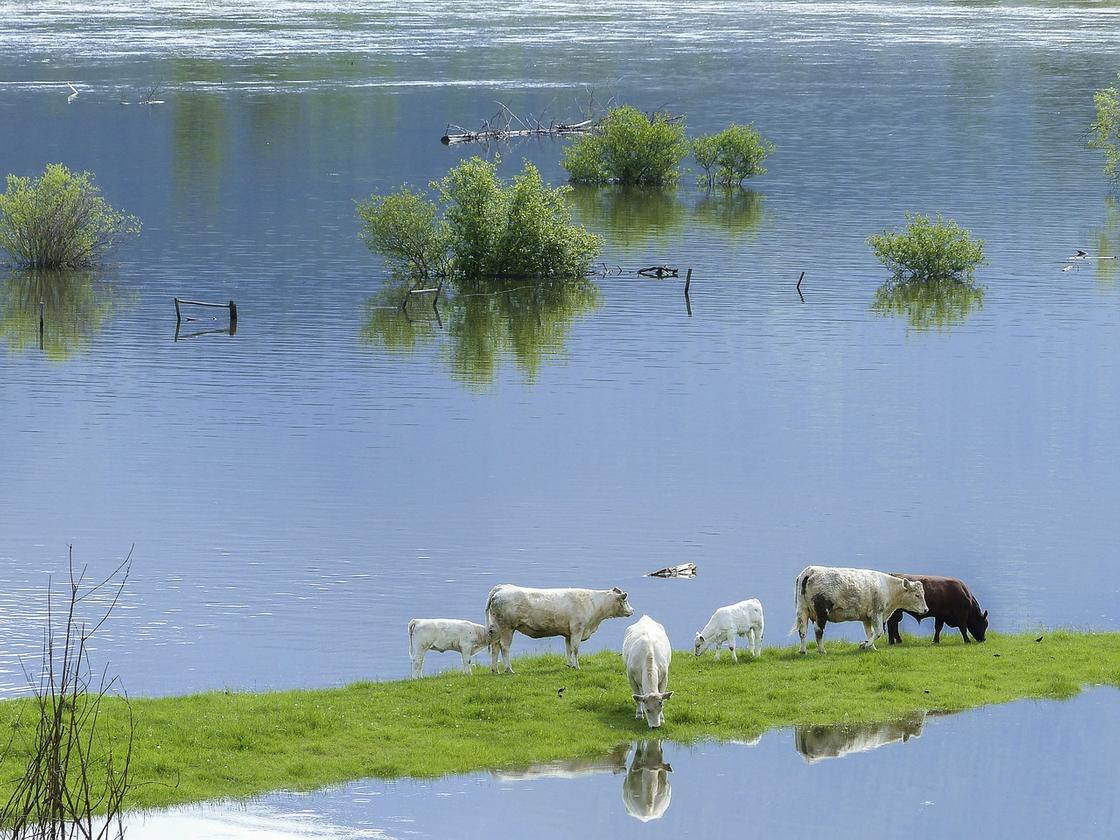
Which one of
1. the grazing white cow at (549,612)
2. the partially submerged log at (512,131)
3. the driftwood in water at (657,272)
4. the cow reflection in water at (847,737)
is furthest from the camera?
the partially submerged log at (512,131)

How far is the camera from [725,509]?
2349 inches

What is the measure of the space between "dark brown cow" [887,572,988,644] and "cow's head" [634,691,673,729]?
7.83 metres

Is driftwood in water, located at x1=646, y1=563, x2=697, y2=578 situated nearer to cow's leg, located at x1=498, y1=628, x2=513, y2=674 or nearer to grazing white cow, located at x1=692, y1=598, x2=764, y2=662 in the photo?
grazing white cow, located at x1=692, y1=598, x2=764, y2=662

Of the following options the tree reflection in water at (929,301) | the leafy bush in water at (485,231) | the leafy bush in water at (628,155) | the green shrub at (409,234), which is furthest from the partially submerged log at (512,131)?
the tree reflection in water at (929,301)

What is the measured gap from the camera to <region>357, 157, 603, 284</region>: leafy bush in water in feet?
335

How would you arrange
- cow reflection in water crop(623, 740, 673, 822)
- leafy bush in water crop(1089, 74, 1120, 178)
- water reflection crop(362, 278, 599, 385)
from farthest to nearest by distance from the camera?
leafy bush in water crop(1089, 74, 1120, 178), water reflection crop(362, 278, 599, 385), cow reflection in water crop(623, 740, 673, 822)

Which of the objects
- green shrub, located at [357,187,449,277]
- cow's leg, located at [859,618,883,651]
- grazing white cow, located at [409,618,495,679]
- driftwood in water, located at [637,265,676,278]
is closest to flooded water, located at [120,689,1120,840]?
cow's leg, located at [859,618,883,651]

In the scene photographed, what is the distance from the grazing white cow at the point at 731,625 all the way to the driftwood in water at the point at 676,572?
50.8 feet

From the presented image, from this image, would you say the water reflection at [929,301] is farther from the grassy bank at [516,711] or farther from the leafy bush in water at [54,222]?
the grassy bank at [516,711]

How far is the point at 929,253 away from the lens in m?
110

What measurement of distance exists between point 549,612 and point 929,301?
7706cm

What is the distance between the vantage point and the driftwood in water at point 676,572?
49.8m

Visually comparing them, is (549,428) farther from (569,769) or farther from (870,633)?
(569,769)

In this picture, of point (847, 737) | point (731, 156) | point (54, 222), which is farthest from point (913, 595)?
point (731, 156)
